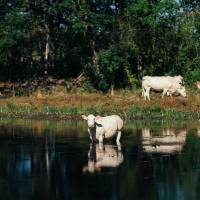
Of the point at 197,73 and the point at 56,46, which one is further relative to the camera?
the point at 56,46

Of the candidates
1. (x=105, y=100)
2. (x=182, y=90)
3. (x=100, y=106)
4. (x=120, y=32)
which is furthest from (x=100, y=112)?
(x=120, y=32)

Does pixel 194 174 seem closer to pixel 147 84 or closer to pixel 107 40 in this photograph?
pixel 147 84

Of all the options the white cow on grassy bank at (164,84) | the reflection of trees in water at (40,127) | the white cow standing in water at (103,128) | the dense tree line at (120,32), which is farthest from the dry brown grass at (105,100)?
the white cow standing in water at (103,128)

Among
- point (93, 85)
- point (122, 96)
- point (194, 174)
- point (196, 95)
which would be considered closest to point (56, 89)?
point (93, 85)

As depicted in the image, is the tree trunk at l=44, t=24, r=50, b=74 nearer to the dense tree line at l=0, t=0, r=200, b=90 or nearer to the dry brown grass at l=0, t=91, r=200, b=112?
the dense tree line at l=0, t=0, r=200, b=90

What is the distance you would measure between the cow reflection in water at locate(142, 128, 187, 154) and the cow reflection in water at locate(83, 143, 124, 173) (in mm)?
1047

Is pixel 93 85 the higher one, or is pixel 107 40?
pixel 107 40

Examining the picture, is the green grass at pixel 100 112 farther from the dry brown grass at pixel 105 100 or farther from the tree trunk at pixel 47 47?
the tree trunk at pixel 47 47

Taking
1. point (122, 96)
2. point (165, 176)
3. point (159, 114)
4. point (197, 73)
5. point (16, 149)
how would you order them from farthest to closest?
point (197, 73), point (122, 96), point (159, 114), point (16, 149), point (165, 176)

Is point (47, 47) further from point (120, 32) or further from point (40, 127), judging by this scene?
point (40, 127)

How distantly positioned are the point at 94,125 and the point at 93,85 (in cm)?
1962

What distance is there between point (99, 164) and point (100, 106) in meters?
15.3

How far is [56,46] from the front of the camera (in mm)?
49156

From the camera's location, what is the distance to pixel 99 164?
18.2 meters
